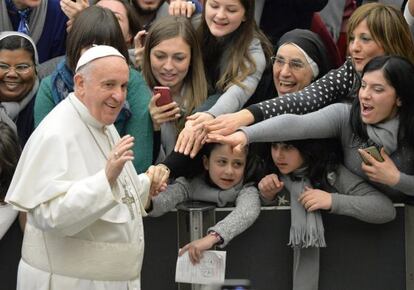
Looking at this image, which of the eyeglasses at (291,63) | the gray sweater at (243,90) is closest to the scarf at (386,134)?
the eyeglasses at (291,63)

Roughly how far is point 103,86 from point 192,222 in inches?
47.7

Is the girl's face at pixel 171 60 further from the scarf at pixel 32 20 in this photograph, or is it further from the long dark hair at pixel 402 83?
the long dark hair at pixel 402 83

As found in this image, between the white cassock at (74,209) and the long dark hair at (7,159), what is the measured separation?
33.7 inches

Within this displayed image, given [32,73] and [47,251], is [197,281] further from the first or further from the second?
[32,73]

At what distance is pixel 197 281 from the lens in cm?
642

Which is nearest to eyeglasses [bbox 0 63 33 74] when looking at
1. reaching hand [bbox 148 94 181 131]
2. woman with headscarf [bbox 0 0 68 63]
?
woman with headscarf [bbox 0 0 68 63]

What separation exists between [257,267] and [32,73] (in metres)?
1.82

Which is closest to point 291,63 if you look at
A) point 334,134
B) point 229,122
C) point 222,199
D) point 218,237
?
point 334,134

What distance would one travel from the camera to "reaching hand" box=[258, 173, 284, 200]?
257 inches

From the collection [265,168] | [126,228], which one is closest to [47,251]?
[126,228]

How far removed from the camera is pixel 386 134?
252 inches

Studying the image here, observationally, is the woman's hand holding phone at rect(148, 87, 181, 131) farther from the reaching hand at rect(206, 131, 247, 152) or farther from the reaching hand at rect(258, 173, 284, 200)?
the reaching hand at rect(258, 173, 284, 200)

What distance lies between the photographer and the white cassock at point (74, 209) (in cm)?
541

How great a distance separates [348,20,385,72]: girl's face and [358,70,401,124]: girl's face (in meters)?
0.34
